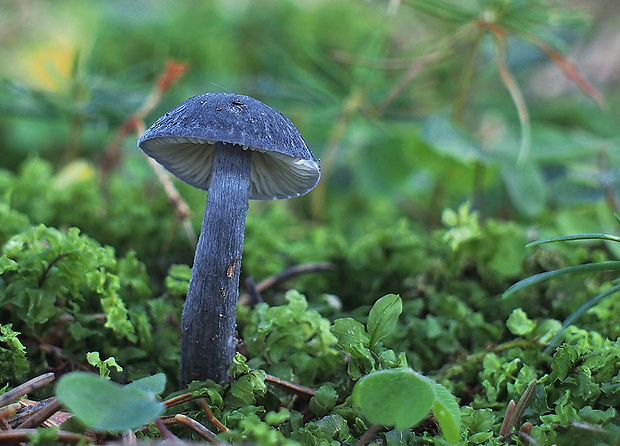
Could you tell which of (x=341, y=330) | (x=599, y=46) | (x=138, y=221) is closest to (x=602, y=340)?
(x=341, y=330)

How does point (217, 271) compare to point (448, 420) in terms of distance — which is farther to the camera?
point (217, 271)

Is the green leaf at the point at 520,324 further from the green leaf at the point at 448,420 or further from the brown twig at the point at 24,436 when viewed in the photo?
the brown twig at the point at 24,436

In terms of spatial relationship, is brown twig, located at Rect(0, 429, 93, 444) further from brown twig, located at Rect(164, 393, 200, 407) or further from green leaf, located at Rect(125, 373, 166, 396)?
brown twig, located at Rect(164, 393, 200, 407)

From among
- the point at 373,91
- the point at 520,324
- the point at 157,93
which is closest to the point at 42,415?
the point at 520,324

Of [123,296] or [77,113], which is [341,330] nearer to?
[123,296]

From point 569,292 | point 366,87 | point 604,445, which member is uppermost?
point 366,87

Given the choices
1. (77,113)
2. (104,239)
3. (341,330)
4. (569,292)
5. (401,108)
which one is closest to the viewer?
(341,330)

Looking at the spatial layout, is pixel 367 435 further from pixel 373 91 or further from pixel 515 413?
pixel 373 91

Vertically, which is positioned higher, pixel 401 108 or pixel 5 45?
pixel 5 45
